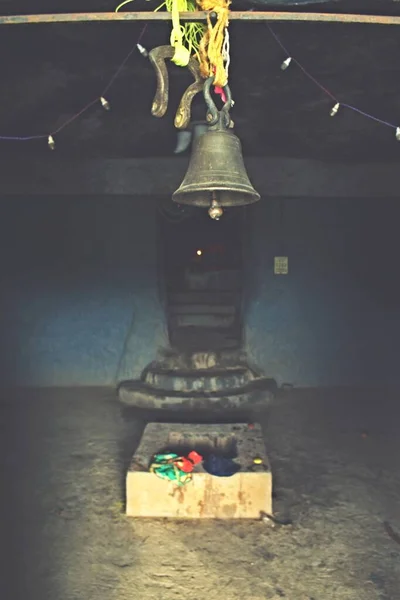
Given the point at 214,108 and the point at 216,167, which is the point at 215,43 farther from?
the point at 216,167

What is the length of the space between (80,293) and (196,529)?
445 cm

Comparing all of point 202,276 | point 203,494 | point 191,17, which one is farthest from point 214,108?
point 202,276

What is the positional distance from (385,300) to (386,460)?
311 centimetres

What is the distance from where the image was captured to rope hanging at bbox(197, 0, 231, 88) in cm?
224

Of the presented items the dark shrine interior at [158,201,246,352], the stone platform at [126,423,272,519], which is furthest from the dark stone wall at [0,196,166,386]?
the stone platform at [126,423,272,519]

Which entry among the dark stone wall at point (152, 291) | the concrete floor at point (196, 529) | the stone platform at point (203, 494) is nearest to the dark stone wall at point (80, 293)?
the dark stone wall at point (152, 291)

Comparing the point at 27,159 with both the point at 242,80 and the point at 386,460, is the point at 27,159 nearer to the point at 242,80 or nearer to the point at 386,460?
the point at 242,80

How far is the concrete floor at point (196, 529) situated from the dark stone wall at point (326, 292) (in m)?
1.60

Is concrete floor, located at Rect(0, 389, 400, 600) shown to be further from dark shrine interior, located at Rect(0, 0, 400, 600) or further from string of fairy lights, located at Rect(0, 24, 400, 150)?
string of fairy lights, located at Rect(0, 24, 400, 150)

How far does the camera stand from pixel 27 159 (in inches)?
275

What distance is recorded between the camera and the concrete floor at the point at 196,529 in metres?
3.04

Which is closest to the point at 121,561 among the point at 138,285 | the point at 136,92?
the point at 136,92

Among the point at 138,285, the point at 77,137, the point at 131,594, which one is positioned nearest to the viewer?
the point at 131,594

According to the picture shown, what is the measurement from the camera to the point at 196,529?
3.64 m
